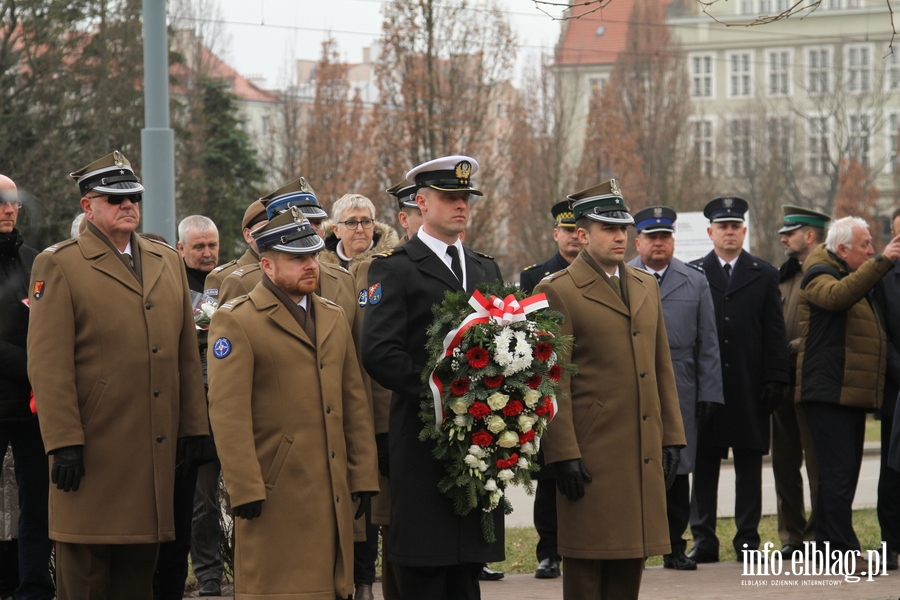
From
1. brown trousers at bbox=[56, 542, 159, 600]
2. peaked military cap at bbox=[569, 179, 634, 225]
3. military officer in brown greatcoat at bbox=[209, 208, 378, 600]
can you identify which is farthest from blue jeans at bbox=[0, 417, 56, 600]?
peaked military cap at bbox=[569, 179, 634, 225]

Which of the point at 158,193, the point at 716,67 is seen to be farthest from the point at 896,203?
the point at 158,193

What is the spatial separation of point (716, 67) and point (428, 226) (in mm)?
62919

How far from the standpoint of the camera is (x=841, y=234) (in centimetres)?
870

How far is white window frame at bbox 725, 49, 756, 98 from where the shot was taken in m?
65.6

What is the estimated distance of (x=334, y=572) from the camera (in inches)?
215

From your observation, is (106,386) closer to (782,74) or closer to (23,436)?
(23,436)

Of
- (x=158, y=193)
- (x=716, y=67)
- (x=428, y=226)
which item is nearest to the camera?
(x=428, y=226)

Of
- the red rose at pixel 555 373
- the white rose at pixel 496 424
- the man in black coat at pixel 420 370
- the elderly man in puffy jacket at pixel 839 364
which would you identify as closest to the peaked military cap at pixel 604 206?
the man in black coat at pixel 420 370

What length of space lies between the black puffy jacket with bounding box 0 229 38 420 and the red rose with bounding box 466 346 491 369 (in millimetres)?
2629

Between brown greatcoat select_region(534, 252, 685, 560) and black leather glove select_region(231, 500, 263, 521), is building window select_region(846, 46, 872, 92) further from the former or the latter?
black leather glove select_region(231, 500, 263, 521)

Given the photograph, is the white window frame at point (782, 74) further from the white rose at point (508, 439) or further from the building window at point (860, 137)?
the white rose at point (508, 439)

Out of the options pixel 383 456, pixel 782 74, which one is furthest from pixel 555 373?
pixel 782 74

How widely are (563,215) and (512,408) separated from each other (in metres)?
3.84

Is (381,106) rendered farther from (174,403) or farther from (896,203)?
(896,203)
